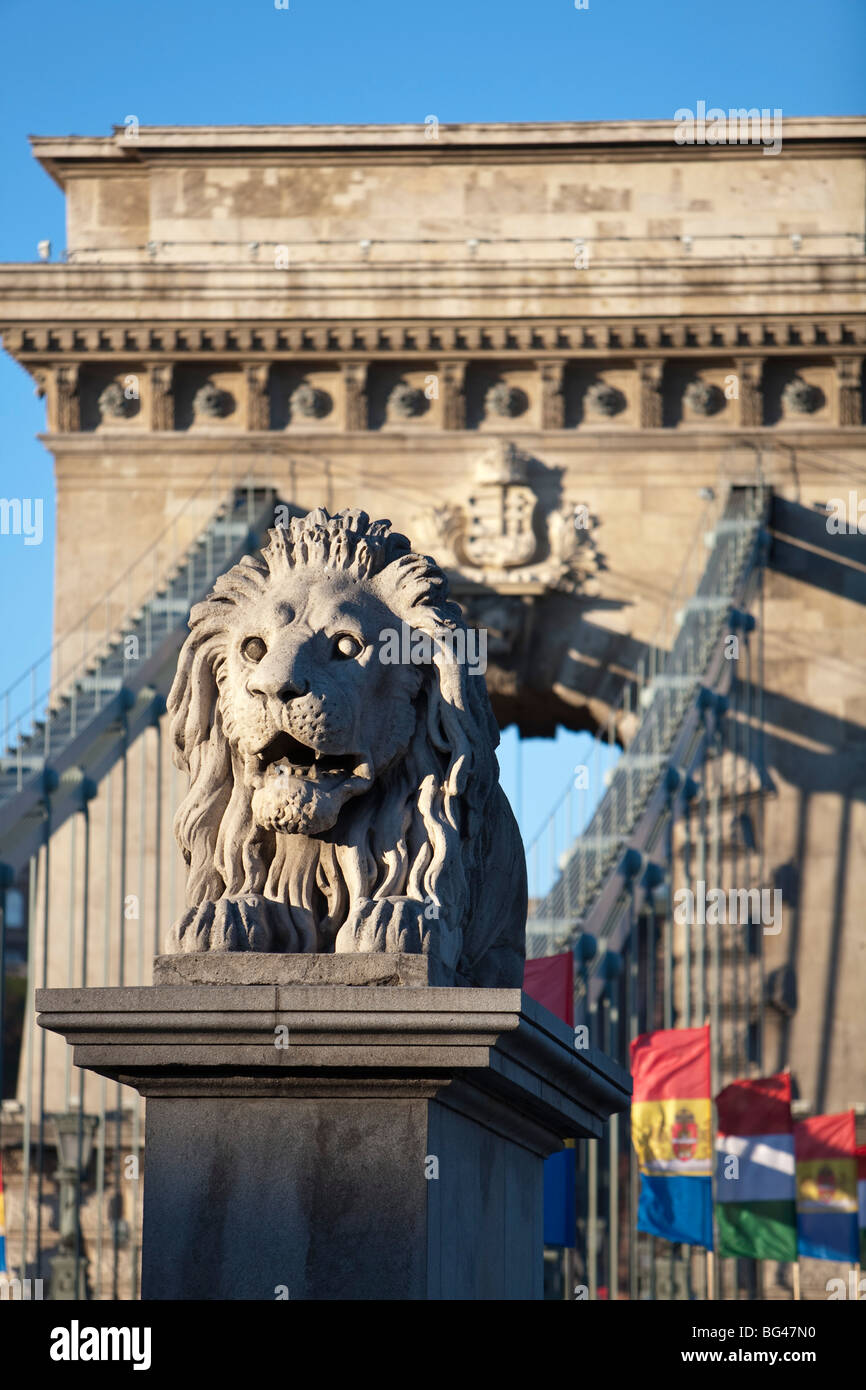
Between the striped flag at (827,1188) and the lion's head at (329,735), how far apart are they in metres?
21.6

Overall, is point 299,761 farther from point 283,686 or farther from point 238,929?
point 238,929

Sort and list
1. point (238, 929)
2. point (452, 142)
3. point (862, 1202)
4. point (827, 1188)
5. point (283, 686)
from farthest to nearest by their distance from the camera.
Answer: point (452, 142), point (862, 1202), point (827, 1188), point (283, 686), point (238, 929)

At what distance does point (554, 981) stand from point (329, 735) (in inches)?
568

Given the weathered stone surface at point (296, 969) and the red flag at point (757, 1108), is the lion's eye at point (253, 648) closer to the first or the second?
the weathered stone surface at point (296, 969)

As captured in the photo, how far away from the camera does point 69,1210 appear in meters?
28.1

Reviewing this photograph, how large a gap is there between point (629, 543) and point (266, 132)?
7.08 m

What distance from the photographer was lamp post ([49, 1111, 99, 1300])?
89.0 ft

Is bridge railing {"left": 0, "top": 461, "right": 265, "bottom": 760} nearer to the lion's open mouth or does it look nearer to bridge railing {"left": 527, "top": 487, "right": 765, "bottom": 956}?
bridge railing {"left": 527, "top": 487, "right": 765, "bottom": 956}

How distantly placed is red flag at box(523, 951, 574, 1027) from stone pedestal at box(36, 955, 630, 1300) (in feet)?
47.3

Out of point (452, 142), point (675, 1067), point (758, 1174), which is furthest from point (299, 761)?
point (452, 142)

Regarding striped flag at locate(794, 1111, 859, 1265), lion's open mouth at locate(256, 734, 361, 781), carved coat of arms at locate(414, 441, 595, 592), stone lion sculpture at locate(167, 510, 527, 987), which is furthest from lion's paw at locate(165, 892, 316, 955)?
carved coat of arms at locate(414, 441, 595, 592)

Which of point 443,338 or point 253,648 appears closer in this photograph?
point 253,648

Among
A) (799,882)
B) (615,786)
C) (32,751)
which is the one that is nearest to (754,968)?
(799,882)

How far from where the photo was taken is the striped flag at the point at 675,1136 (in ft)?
83.3
